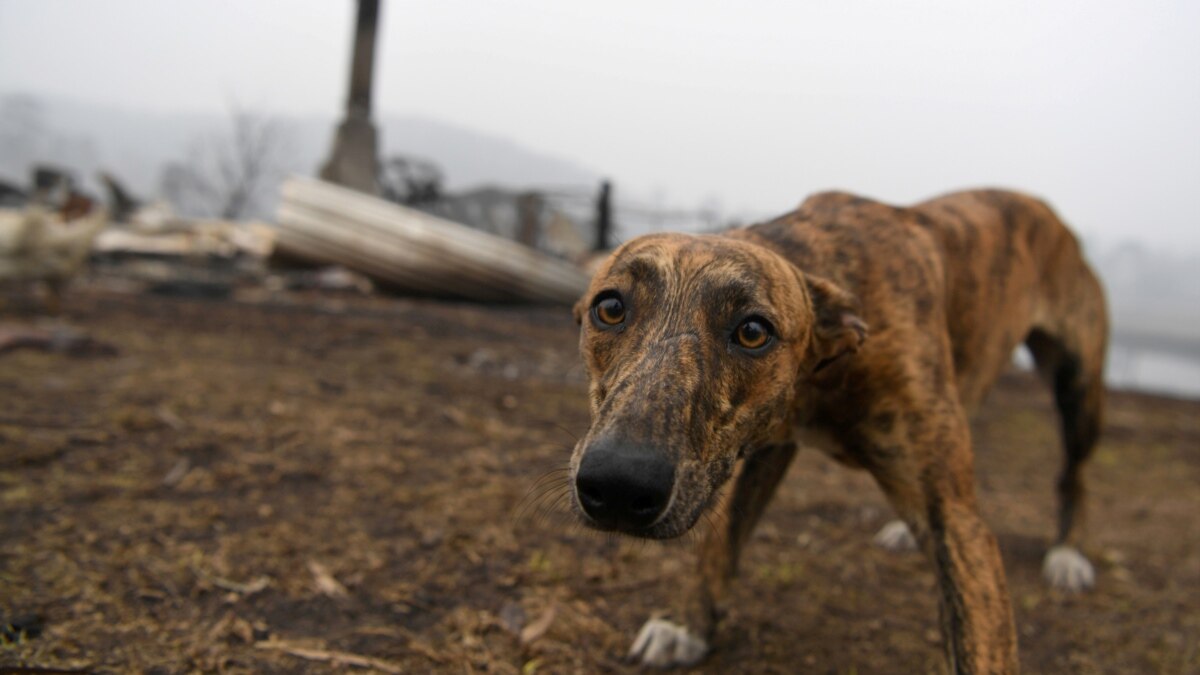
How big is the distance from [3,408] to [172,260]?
9.00m

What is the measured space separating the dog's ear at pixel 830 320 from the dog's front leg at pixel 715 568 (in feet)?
1.76

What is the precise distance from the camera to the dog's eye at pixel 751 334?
6.93 feet

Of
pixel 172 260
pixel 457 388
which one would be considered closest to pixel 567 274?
pixel 457 388

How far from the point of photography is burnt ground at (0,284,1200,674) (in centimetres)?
270

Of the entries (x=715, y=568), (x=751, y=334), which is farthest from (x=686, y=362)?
(x=715, y=568)

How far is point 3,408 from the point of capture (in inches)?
179

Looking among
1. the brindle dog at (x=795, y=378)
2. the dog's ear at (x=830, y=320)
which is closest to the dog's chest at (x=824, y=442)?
the brindle dog at (x=795, y=378)

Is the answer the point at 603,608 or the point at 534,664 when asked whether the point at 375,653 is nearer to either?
the point at 534,664

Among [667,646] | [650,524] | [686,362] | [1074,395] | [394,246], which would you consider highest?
A: [686,362]

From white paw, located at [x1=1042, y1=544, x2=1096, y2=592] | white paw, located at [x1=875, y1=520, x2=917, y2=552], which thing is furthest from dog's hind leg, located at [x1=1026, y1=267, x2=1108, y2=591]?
white paw, located at [x1=875, y1=520, x2=917, y2=552]

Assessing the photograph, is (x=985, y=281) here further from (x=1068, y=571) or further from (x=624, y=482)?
(x=624, y=482)

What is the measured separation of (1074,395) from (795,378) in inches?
107

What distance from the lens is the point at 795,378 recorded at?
90.1 inches

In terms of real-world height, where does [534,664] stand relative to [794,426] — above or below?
below
